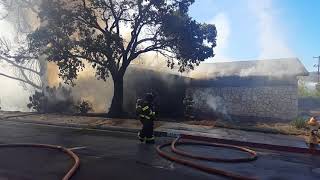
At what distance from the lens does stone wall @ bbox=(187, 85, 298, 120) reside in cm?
2092

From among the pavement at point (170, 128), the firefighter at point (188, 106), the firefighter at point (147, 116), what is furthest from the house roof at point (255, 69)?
the firefighter at point (147, 116)

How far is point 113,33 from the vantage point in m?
19.7

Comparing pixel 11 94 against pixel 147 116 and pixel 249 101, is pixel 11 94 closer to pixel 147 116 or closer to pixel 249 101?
pixel 249 101

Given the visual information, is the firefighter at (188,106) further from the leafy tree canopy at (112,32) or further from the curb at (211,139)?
the curb at (211,139)

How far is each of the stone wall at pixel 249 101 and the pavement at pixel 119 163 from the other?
9443 millimetres

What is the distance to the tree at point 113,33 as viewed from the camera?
1930 cm

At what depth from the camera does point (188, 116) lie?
69.3 ft

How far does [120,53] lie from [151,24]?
192 cm

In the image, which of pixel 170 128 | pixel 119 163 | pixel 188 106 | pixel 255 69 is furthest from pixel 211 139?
pixel 255 69

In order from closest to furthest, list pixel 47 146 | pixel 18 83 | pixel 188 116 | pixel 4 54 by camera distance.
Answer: pixel 47 146 < pixel 188 116 < pixel 4 54 < pixel 18 83

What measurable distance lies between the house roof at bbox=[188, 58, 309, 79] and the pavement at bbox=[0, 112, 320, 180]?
10168mm

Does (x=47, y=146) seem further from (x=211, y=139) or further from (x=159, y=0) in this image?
(x=159, y=0)

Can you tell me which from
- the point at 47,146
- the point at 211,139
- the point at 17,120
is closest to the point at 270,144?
the point at 211,139

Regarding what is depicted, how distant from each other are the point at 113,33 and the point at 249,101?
7548mm
